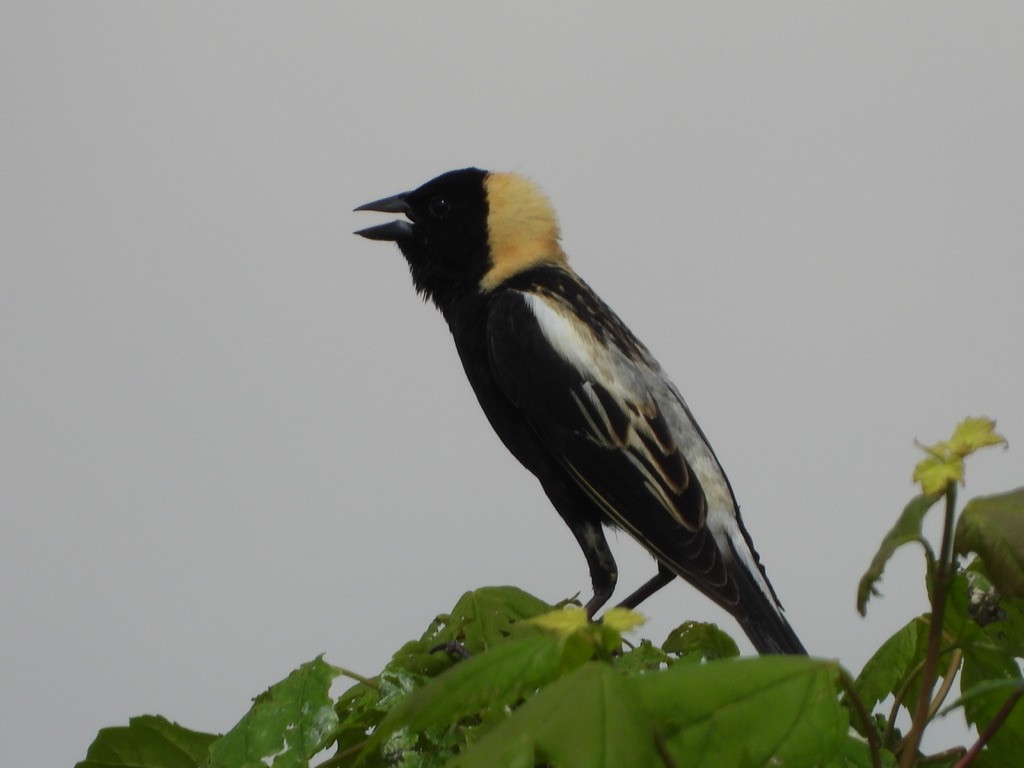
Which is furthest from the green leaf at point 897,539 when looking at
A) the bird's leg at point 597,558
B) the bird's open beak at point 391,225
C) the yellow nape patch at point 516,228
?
the bird's open beak at point 391,225

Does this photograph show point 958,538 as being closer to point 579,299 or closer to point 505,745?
point 505,745

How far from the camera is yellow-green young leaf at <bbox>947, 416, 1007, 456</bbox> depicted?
93 centimetres

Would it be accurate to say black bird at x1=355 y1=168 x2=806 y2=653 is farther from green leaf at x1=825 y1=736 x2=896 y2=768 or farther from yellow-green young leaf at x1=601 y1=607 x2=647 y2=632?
yellow-green young leaf at x1=601 y1=607 x2=647 y2=632

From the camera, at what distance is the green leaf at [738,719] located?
813 mm

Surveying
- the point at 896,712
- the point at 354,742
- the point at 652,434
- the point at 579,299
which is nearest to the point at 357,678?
the point at 354,742

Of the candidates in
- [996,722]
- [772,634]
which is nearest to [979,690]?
[996,722]

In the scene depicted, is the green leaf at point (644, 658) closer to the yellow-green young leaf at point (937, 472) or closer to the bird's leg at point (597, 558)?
the yellow-green young leaf at point (937, 472)

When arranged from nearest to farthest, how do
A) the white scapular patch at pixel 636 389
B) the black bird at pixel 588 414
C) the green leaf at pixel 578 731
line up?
the green leaf at pixel 578 731 < the black bird at pixel 588 414 < the white scapular patch at pixel 636 389

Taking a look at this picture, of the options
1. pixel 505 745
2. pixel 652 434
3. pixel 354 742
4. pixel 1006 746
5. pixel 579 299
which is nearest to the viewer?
pixel 505 745

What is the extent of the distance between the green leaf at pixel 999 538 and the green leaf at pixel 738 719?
0.57 ft

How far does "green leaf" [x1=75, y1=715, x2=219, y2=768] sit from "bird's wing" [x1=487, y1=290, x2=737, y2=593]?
1.23m

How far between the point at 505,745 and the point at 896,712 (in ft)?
1.95

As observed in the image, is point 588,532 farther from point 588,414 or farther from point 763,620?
point 763,620

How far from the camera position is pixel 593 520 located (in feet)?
9.38
